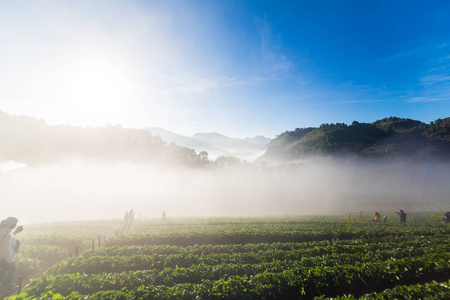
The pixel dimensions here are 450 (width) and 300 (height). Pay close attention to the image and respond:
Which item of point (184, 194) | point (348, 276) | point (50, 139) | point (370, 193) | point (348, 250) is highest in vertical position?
point (50, 139)

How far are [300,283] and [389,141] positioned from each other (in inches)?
6707

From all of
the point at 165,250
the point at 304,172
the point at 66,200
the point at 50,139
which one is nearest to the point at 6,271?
the point at 165,250

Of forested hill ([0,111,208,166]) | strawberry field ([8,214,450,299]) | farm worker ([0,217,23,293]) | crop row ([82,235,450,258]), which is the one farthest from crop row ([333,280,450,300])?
forested hill ([0,111,208,166])

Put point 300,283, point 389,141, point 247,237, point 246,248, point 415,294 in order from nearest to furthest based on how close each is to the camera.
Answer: point 415,294
point 300,283
point 246,248
point 247,237
point 389,141

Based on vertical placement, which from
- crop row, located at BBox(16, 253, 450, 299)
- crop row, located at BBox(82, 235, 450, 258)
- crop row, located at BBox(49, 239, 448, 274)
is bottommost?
crop row, located at BBox(82, 235, 450, 258)

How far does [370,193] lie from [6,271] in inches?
4854

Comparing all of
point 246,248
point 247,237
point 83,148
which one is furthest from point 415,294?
point 83,148

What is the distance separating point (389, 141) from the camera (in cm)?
13538

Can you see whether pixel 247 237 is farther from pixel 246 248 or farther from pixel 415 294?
pixel 415 294

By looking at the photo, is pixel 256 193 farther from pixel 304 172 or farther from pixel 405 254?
pixel 405 254

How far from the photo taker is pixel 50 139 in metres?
83.0

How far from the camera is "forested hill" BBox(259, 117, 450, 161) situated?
4690 inches

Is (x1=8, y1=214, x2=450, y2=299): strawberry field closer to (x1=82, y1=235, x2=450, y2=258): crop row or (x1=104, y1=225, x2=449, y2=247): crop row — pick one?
(x1=82, y1=235, x2=450, y2=258): crop row

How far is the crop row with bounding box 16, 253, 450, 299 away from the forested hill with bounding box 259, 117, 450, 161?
141 m
